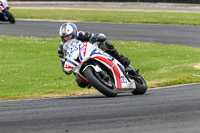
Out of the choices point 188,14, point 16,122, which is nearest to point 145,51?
Result: point 16,122

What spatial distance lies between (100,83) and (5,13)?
24128 mm

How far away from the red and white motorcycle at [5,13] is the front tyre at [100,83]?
2307 cm

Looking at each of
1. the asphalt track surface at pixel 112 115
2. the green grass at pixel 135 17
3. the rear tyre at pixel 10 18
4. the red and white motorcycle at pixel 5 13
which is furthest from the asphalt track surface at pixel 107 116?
the rear tyre at pixel 10 18

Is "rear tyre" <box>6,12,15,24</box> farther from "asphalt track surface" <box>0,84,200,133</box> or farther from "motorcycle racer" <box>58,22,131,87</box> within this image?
"asphalt track surface" <box>0,84,200,133</box>

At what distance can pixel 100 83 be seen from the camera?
29.2 ft

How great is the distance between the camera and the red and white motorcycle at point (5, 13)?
31.2 meters

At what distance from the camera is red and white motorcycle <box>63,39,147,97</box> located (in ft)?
29.5

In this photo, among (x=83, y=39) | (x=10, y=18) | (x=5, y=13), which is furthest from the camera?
(x=10, y=18)

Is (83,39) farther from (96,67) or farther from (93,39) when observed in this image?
(96,67)

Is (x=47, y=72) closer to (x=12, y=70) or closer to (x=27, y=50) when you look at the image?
(x=12, y=70)

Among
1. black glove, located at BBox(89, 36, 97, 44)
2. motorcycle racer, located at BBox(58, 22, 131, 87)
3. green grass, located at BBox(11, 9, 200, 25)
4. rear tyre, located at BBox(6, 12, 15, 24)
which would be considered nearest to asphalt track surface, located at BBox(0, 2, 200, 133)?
motorcycle racer, located at BBox(58, 22, 131, 87)

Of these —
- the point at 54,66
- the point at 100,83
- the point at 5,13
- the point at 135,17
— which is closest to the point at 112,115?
the point at 100,83

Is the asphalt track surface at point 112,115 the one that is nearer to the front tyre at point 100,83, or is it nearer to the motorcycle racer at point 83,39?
the front tyre at point 100,83

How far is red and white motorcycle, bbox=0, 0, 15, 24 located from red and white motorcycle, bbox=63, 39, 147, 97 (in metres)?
22.4
